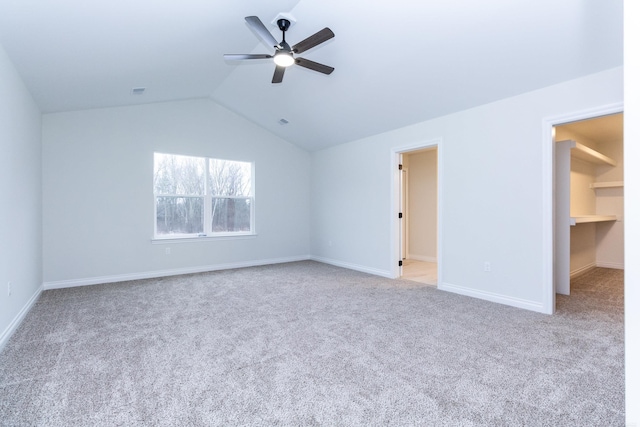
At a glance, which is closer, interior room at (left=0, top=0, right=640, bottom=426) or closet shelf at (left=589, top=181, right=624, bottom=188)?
interior room at (left=0, top=0, right=640, bottom=426)

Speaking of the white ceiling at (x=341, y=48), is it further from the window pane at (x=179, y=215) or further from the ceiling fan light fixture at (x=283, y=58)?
the window pane at (x=179, y=215)

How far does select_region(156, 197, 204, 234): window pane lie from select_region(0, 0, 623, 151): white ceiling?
1.69 meters

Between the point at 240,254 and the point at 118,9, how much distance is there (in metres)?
4.32

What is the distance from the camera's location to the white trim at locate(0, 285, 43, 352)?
2.53 meters

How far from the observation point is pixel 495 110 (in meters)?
3.67

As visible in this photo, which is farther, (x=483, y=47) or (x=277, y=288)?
(x=277, y=288)

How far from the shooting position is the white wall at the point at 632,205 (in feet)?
3.52

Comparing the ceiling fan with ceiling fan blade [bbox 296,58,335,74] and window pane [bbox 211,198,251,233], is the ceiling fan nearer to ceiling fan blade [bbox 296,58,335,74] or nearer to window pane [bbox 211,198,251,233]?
ceiling fan blade [bbox 296,58,335,74]

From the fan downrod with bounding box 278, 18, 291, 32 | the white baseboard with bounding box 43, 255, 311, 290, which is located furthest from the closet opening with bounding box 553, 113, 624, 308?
the white baseboard with bounding box 43, 255, 311, 290

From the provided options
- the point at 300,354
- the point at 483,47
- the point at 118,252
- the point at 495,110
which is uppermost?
the point at 483,47

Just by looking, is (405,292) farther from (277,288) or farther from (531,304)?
(277,288)

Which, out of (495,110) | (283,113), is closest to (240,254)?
(283,113)

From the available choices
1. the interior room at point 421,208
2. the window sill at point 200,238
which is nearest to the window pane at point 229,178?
the window sill at point 200,238

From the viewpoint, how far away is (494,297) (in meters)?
3.69
